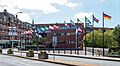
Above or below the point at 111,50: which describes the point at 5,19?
above

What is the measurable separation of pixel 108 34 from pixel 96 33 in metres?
4.98

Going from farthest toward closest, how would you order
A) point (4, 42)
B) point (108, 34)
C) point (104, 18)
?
point (4, 42) → point (108, 34) → point (104, 18)

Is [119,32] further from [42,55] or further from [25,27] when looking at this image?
[25,27]

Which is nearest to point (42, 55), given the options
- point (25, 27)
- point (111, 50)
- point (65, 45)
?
point (111, 50)

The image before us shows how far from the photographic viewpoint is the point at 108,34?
11338cm

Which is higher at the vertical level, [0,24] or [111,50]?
[0,24]

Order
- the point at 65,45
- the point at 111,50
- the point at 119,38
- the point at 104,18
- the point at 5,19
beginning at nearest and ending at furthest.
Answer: the point at 104,18 < the point at 111,50 < the point at 119,38 < the point at 65,45 < the point at 5,19

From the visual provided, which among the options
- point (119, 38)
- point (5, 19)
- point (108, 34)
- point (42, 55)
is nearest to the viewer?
point (42, 55)

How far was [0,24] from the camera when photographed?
147875 mm

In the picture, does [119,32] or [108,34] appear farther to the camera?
[108,34]

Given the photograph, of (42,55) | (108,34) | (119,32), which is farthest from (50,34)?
(42,55)

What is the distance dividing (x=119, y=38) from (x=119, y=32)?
1814mm

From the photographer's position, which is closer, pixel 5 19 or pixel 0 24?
pixel 0 24

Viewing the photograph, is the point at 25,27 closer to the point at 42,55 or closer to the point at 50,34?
the point at 50,34
